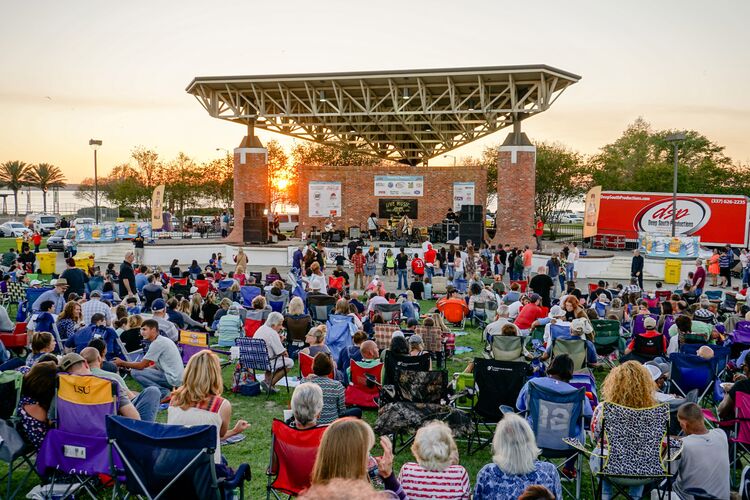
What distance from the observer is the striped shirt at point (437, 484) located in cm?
392

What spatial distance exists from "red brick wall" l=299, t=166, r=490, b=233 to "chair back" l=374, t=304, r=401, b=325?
23.5m

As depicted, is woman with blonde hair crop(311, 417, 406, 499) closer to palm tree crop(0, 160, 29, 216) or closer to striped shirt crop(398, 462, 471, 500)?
striped shirt crop(398, 462, 471, 500)

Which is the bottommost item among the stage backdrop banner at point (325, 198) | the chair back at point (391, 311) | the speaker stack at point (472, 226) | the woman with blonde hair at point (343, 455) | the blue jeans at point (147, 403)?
the chair back at point (391, 311)

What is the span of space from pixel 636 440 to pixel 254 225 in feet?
86.9

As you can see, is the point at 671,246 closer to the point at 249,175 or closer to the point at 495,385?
the point at 249,175

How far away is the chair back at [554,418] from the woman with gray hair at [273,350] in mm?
3846

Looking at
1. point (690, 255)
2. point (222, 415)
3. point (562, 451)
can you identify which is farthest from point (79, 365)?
point (690, 255)

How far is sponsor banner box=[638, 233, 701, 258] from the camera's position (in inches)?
969

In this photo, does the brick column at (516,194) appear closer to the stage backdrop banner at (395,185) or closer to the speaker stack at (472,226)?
the speaker stack at (472,226)

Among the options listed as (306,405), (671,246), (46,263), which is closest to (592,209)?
(671,246)

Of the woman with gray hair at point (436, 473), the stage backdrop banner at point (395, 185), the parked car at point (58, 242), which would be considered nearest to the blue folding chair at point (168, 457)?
the woman with gray hair at point (436, 473)

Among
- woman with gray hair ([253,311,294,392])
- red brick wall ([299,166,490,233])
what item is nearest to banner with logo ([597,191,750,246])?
red brick wall ([299,166,490,233])

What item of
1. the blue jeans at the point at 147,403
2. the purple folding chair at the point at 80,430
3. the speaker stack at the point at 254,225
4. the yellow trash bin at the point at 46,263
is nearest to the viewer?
the purple folding chair at the point at 80,430

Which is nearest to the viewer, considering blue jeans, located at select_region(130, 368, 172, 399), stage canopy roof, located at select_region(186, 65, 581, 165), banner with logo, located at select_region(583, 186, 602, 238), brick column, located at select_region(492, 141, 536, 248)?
blue jeans, located at select_region(130, 368, 172, 399)
